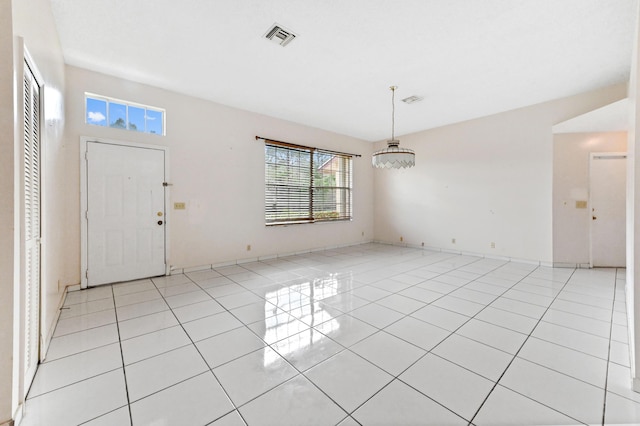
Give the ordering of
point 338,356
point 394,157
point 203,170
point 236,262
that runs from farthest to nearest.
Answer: point 236,262 < point 203,170 < point 394,157 < point 338,356

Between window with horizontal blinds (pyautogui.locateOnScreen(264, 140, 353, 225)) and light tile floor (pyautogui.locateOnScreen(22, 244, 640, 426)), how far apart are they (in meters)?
2.37

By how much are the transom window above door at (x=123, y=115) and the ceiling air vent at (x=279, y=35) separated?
244 cm

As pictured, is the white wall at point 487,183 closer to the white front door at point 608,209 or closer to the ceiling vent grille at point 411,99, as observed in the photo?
the ceiling vent grille at point 411,99

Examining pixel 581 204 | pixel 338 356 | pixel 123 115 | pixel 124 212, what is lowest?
pixel 338 356

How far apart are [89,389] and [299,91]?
4.32 meters

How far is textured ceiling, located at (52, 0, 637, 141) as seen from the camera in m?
2.57

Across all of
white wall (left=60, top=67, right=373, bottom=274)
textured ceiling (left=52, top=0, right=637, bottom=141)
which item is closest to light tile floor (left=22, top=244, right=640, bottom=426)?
white wall (left=60, top=67, right=373, bottom=274)

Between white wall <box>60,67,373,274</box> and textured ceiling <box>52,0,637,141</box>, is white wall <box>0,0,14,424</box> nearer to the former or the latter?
textured ceiling <box>52,0,637,141</box>

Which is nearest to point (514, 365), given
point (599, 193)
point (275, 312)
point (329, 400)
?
point (329, 400)

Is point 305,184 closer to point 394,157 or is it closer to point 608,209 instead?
point 394,157

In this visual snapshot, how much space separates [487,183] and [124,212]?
267 inches

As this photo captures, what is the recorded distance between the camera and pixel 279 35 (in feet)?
9.64

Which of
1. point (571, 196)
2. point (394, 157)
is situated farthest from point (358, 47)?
point (571, 196)

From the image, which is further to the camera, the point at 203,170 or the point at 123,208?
the point at 203,170
